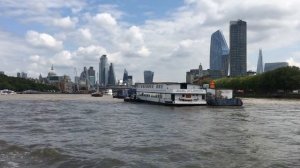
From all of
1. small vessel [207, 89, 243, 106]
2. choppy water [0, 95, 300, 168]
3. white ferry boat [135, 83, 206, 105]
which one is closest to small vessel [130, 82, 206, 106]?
white ferry boat [135, 83, 206, 105]

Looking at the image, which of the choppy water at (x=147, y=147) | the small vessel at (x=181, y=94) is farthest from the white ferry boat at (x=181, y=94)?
the choppy water at (x=147, y=147)

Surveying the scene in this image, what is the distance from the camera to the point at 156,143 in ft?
143

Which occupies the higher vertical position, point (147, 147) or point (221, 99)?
A: point (221, 99)

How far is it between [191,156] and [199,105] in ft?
278

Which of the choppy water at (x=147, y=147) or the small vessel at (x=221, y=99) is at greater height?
the small vessel at (x=221, y=99)

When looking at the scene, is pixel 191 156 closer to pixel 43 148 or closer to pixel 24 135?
pixel 43 148

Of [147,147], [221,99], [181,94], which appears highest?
[181,94]

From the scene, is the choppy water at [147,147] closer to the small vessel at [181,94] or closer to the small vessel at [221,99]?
the small vessel at [181,94]

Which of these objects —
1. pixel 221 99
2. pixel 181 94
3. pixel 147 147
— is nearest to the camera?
pixel 147 147

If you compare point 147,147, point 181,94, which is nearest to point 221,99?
point 181,94

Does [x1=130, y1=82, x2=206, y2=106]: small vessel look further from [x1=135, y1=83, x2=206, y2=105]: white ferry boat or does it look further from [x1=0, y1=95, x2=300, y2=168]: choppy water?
[x1=0, y1=95, x2=300, y2=168]: choppy water

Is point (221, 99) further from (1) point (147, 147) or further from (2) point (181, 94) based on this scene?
(1) point (147, 147)

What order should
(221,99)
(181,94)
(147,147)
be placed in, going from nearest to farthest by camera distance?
1. (147,147)
2. (181,94)
3. (221,99)

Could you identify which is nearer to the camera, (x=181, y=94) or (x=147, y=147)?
(x=147, y=147)
